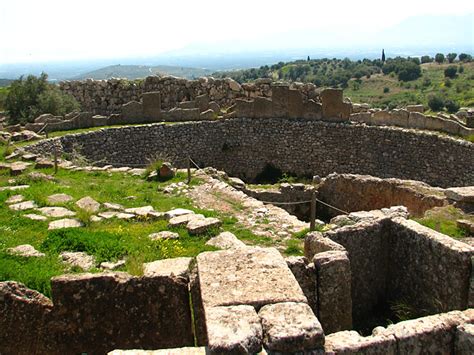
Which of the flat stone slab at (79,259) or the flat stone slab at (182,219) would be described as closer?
the flat stone slab at (79,259)

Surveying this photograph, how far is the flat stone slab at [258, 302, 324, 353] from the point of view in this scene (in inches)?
152

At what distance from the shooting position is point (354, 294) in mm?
7246

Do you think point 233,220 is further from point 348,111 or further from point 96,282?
point 348,111

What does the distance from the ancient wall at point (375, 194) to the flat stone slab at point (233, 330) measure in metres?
8.74

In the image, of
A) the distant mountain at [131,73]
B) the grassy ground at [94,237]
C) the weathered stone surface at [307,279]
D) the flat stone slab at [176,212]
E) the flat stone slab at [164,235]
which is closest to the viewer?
the weathered stone surface at [307,279]

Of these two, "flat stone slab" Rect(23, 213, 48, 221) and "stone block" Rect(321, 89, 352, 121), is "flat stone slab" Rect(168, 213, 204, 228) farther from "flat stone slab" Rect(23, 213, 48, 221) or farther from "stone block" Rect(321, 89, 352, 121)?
"stone block" Rect(321, 89, 352, 121)

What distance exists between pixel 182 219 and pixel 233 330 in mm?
5411

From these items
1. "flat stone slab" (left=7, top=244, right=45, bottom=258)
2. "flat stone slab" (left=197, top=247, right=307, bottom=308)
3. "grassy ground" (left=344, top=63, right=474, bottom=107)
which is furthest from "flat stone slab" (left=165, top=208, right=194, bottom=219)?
"grassy ground" (left=344, top=63, right=474, bottom=107)

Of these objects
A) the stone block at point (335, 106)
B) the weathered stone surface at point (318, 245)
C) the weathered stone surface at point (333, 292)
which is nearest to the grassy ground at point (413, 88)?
the stone block at point (335, 106)

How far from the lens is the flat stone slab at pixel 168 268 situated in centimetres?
587

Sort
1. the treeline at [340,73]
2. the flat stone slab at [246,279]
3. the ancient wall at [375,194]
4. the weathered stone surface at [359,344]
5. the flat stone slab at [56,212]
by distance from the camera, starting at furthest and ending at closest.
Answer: the treeline at [340,73]
the ancient wall at [375,194]
the flat stone slab at [56,212]
the flat stone slab at [246,279]
the weathered stone surface at [359,344]

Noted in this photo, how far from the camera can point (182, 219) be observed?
363 inches

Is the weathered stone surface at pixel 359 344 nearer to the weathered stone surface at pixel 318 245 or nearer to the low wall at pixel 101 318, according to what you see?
the low wall at pixel 101 318

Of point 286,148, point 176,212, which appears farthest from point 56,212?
point 286,148
